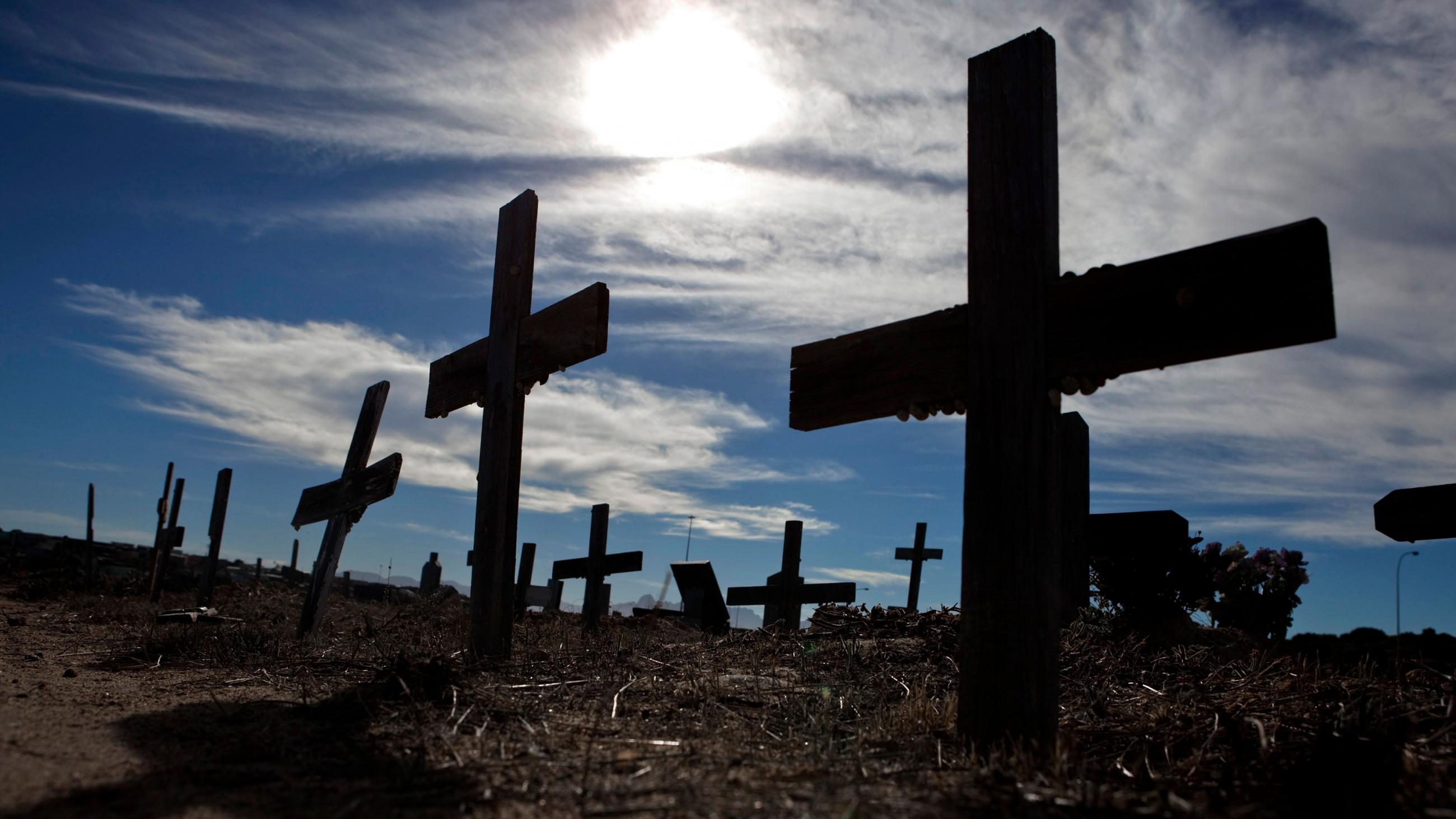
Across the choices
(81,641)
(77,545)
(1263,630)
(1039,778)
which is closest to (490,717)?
(1039,778)

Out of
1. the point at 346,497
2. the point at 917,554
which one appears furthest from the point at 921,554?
the point at 346,497

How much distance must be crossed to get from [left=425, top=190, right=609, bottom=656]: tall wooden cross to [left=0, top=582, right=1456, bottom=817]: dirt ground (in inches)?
15.5

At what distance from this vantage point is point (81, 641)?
324 inches

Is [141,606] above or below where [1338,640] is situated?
below

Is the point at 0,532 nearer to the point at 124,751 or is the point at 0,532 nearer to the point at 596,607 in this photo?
the point at 596,607

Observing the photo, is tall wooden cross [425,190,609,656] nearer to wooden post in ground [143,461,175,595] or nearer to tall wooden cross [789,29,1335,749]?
tall wooden cross [789,29,1335,749]

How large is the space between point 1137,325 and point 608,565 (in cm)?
1242

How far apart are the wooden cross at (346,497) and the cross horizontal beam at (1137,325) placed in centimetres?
544

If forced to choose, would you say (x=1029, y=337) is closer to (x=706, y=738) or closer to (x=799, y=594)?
(x=706, y=738)

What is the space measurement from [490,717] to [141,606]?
12497 mm

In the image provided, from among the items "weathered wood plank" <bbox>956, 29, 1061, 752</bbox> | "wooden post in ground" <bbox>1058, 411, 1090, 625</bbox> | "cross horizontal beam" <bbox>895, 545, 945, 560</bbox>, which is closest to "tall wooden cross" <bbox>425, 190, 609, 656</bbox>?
"weathered wood plank" <bbox>956, 29, 1061, 752</bbox>

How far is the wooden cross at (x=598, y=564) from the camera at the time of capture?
47.1 feet

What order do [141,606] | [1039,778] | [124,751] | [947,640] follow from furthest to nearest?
[141,606]
[947,640]
[124,751]
[1039,778]

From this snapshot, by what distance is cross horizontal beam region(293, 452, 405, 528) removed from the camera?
818 cm
